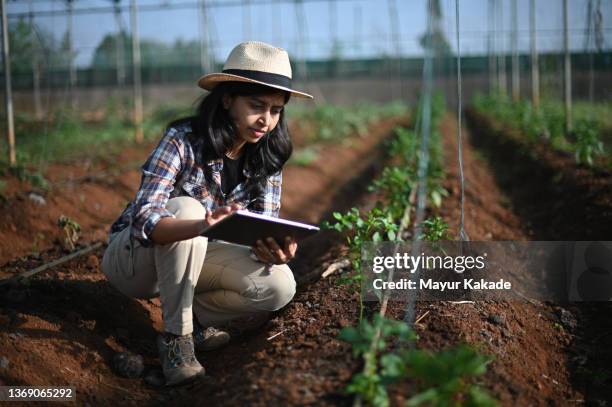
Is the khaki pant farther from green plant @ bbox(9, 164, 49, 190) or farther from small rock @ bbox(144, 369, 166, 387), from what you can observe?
green plant @ bbox(9, 164, 49, 190)

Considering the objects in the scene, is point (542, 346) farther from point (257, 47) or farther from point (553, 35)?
point (553, 35)

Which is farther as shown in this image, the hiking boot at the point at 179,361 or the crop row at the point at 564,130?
the crop row at the point at 564,130

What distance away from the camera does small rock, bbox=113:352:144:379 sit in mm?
2494

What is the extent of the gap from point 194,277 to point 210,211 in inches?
11.5

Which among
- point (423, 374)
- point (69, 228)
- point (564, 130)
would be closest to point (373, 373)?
point (423, 374)

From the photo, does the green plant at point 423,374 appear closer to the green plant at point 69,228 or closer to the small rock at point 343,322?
the small rock at point 343,322

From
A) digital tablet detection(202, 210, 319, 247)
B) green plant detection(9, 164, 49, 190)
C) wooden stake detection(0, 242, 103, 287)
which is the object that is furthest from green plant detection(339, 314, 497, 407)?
green plant detection(9, 164, 49, 190)

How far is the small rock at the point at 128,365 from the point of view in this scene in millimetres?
2494

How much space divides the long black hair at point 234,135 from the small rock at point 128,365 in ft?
2.80

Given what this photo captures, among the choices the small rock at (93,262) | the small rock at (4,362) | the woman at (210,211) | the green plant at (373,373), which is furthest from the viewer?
the small rock at (93,262)

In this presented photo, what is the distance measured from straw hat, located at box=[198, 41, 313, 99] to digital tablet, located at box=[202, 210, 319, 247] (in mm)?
556

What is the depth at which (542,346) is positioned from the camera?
276 cm

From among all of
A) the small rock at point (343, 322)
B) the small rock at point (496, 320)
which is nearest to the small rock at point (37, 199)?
the small rock at point (343, 322)

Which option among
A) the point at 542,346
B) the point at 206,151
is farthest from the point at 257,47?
the point at 542,346
